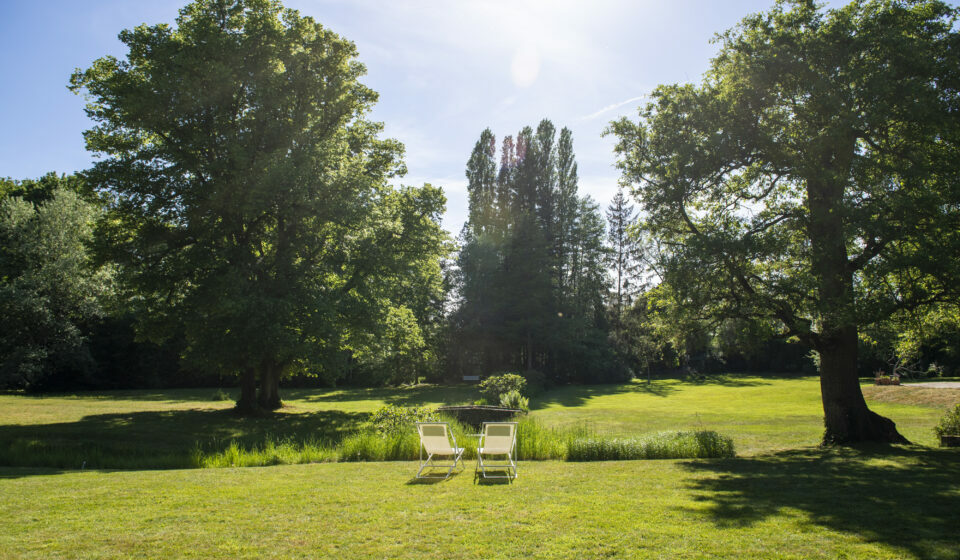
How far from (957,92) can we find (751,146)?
392 centimetres

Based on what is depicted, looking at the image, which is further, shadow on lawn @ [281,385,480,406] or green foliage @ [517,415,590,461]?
shadow on lawn @ [281,385,480,406]

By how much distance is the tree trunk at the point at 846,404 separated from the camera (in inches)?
490

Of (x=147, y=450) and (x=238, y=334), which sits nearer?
(x=147, y=450)

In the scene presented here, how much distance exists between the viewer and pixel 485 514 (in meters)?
5.78

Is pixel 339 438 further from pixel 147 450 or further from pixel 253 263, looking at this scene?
pixel 253 263

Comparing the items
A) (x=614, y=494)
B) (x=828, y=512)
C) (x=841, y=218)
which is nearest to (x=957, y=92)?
(x=841, y=218)

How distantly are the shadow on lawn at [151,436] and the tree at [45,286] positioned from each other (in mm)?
14803

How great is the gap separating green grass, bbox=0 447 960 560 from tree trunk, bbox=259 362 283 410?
1228 cm

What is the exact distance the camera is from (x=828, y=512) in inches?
234

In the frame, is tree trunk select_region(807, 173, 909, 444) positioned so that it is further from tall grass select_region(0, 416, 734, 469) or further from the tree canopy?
the tree canopy

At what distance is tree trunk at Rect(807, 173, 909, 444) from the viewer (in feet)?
37.0

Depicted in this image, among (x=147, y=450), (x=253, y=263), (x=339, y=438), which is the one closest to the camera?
(x=147, y=450)

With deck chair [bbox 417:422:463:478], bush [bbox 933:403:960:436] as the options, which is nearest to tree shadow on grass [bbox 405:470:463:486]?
deck chair [bbox 417:422:463:478]

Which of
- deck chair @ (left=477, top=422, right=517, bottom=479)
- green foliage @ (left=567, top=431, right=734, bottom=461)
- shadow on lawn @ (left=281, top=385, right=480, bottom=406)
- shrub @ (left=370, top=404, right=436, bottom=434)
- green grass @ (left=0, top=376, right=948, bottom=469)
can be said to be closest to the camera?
Result: deck chair @ (left=477, top=422, right=517, bottom=479)
